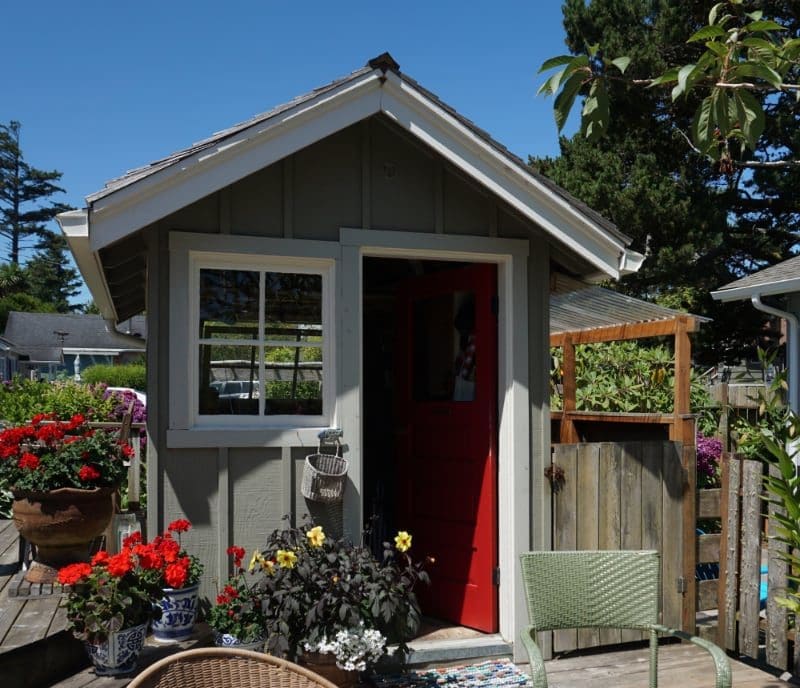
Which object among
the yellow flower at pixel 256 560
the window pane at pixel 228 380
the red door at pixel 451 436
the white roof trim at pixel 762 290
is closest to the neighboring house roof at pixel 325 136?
the red door at pixel 451 436

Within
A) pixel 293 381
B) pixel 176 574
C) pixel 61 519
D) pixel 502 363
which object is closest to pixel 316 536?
pixel 176 574

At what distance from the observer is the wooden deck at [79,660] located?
3469mm

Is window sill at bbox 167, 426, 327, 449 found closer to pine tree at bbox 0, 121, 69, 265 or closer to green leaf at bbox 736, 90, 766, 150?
green leaf at bbox 736, 90, 766, 150

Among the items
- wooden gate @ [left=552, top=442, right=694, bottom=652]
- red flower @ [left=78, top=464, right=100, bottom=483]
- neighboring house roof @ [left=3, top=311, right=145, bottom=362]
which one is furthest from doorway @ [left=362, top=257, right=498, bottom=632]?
neighboring house roof @ [left=3, top=311, right=145, bottom=362]

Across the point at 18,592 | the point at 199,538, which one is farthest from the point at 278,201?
the point at 18,592

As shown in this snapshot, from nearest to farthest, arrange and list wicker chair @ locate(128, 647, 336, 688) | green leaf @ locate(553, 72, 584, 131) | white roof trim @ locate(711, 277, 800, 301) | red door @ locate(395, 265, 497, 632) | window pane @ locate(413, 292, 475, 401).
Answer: wicker chair @ locate(128, 647, 336, 688)
green leaf @ locate(553, 72, 584, 131)
red door @ locate(395, 265, 497, 632)
window pane @ locate(413, 292, 475, 401)
white roof trim @ locate(711, 277, 800, 301)

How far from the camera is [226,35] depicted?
9.77 meters

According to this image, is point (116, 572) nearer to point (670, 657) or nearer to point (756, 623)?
point (670, 657)

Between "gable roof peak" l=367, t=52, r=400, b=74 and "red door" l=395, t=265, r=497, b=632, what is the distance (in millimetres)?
1341

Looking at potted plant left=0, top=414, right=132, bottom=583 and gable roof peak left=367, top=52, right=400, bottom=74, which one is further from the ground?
gable roof peak left=367, top=52, right=400, bottom=74

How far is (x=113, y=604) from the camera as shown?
11.3ft

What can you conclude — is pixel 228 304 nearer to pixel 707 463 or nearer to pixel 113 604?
pixel 113 604

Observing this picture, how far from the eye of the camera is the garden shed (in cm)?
396

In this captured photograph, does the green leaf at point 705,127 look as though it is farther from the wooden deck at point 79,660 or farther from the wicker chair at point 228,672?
the wooden deck at point 79,660
